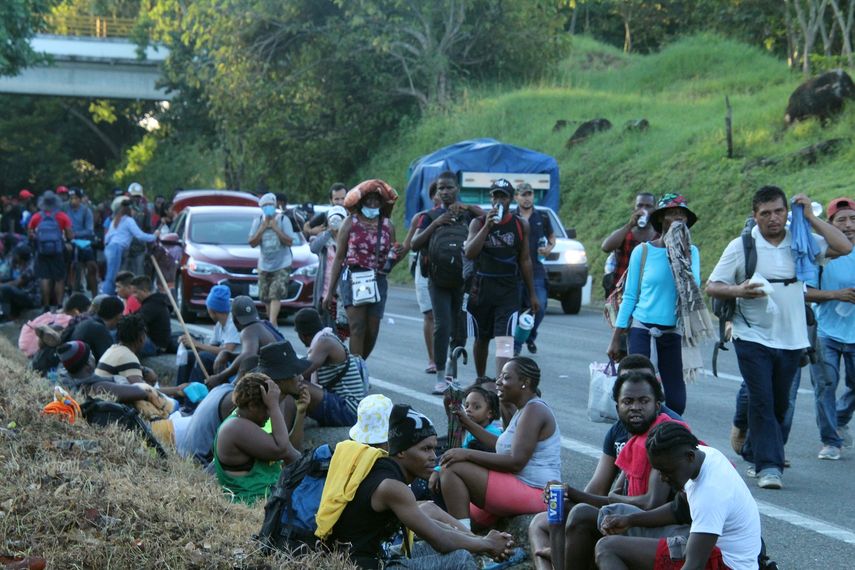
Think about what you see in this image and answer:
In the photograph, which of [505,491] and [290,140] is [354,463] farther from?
[290,140]

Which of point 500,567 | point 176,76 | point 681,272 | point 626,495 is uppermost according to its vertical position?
point 176,76

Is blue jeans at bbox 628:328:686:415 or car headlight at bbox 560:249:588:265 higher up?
blue jeans at bbox 628:328:686:415

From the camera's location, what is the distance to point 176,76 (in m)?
48.8

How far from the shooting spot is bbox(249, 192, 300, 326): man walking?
16484 millimetres

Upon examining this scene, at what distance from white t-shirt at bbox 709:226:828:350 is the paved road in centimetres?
95

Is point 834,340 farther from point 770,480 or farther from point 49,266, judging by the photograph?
point 49,266

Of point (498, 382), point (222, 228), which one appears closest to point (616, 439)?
point (498, 382)

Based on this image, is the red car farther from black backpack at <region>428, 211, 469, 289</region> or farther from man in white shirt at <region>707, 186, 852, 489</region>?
man in white shirt at <region>707, 186, 852, 489</region>

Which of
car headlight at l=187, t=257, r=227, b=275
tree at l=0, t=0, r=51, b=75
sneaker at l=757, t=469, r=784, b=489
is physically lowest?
sneaker at l=757, t=469, r=784, b=489

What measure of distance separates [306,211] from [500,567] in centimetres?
1706

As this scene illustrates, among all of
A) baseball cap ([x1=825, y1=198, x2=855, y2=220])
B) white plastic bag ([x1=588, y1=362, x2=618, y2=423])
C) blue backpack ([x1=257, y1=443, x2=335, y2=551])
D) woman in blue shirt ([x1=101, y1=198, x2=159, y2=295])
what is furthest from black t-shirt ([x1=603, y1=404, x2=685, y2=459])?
woman in blue shirt ([x1=101, y1=198, x2=159, y2=295])

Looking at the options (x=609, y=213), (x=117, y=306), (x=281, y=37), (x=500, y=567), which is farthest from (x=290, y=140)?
(x=500, y=567)

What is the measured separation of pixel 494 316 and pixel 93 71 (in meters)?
43.3

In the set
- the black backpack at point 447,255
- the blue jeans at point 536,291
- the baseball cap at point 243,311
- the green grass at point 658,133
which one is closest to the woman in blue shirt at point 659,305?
the blue jeans at point 536,291
